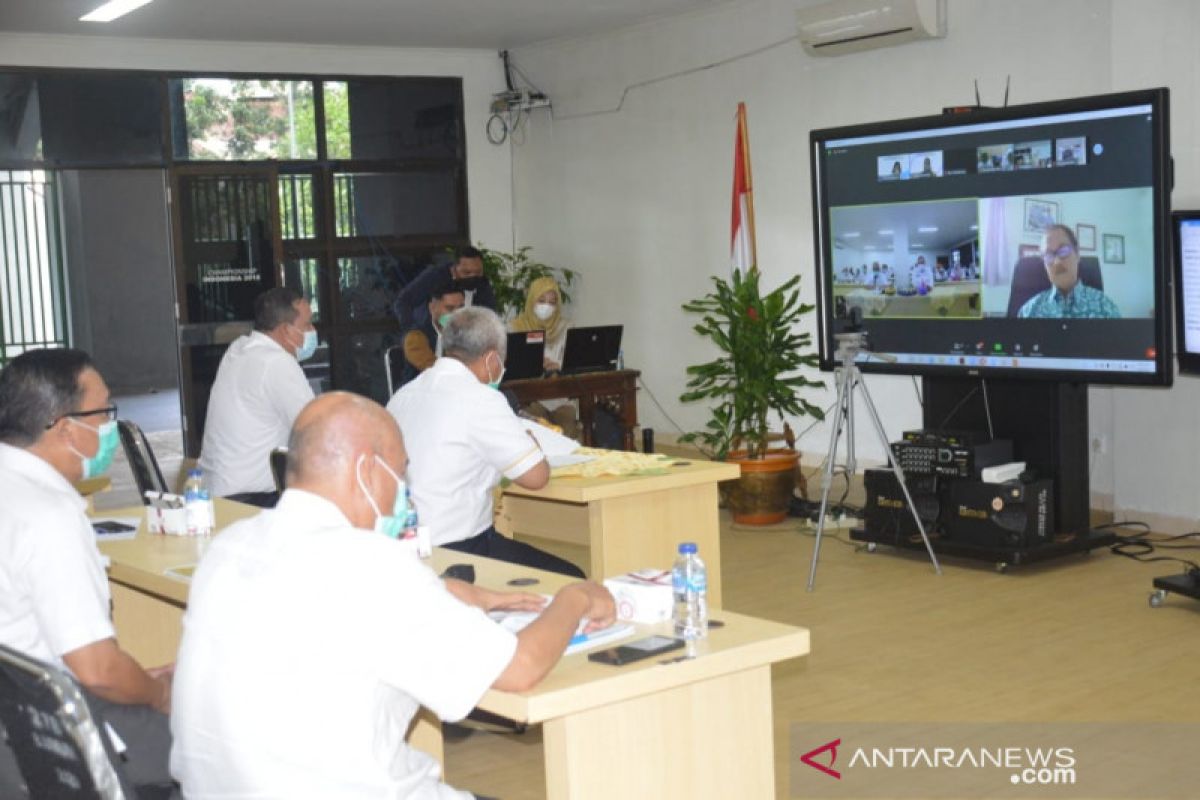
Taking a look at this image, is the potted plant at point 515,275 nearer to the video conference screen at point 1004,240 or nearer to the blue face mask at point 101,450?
the video conference screen at point 1004,240

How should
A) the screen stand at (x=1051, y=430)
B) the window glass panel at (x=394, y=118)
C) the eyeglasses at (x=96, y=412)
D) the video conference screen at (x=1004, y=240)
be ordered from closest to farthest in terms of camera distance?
the eyeglasses at (x=96, y=412)
the video conference screen at (x=1004, y=240)
the screen stand at (x=1051, y=430)
the window glass panel at (x=394, y=118)

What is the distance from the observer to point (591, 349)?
10.3 meters

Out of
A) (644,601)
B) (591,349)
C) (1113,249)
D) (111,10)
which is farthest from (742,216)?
(644,601)

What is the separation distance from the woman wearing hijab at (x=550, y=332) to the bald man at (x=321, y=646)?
7.52 meters

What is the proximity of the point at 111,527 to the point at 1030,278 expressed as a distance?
4.35 m

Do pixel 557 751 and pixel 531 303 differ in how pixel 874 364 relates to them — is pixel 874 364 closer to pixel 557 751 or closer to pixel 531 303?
pixel 531 303

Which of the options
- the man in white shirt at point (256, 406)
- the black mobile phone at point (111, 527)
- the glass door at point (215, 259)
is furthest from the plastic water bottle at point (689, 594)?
the glass door at point (215, 259)

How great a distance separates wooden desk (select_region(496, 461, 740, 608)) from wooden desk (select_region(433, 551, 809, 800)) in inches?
79.4

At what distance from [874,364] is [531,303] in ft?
13.1

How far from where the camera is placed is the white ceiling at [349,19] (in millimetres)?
10328

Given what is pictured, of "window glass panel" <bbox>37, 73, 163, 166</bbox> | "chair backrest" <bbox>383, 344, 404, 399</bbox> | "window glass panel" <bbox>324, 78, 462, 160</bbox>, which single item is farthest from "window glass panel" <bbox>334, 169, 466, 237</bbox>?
"chair backrest" <bbox>383, 344, 404, 399</bbox>

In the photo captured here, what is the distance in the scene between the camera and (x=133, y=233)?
677 inches

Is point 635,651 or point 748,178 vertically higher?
point 748,178

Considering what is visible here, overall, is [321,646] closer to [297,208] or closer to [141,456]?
[141,456]
